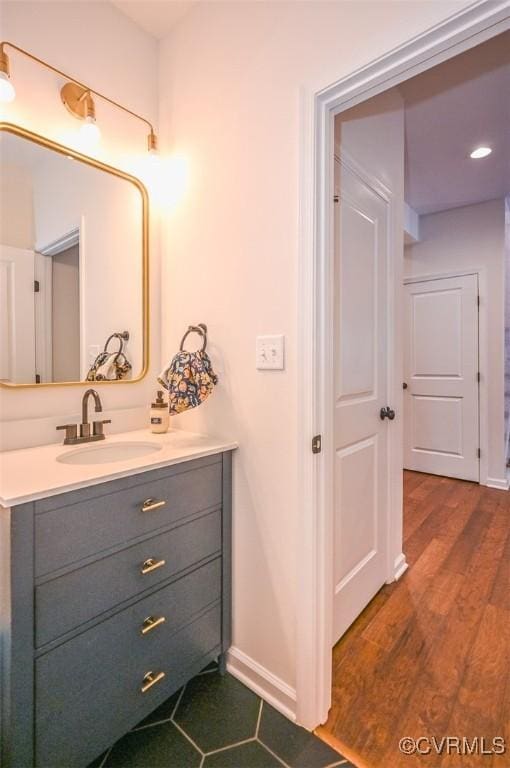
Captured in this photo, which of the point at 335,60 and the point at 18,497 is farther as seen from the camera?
the point at 335,60

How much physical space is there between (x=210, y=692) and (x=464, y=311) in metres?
3.65

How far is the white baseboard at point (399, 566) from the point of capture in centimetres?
203

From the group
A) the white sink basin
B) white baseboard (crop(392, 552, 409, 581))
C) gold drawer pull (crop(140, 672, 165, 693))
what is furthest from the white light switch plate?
white baseboard (crop(392, 552, 409, 581))

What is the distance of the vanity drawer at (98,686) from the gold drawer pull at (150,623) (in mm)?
21

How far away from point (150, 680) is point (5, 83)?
6.37 ft

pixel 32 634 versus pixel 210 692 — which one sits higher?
pixel 32 634

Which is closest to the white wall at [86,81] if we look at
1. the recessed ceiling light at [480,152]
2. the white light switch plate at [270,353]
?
the white light switch plate at [270,353]

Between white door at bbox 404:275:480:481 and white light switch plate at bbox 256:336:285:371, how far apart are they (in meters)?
3.08

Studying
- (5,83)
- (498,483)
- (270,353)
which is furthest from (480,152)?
(5,83)

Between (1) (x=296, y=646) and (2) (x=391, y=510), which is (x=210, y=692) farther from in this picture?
(2) (x=391, y=510)

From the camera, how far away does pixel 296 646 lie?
4.07 ft

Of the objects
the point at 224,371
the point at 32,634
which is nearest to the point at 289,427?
the point at 224,371

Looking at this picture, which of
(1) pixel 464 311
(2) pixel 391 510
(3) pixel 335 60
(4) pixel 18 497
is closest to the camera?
(4) pixel 18 497

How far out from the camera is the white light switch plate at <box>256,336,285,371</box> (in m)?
1.26
